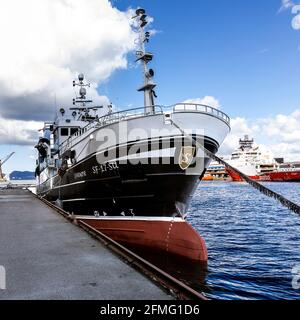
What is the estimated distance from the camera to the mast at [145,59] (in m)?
14.5

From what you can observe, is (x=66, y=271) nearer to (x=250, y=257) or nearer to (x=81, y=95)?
(x=250, y=257)

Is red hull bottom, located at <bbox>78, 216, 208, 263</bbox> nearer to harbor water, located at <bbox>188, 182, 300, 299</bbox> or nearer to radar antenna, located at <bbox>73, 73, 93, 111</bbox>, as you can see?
harbor water, located at <bbox>188, 182, 300, 299</bbox>

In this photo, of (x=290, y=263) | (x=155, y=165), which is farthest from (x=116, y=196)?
(x=290, y=263)

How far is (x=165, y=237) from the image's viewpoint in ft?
39.2

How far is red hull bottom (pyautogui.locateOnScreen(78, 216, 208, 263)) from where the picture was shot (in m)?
11.8

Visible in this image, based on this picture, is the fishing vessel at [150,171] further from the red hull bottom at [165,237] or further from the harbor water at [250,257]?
the harbor water at [250,257]

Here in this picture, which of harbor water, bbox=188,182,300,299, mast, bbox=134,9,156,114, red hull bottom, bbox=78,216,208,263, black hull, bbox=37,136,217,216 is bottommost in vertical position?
harbor water, bbox=188,182,300,299

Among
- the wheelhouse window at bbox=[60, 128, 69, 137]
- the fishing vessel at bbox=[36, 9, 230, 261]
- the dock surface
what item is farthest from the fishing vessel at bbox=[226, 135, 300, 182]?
the dock surface

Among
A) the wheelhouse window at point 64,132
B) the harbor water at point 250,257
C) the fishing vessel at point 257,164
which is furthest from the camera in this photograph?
the fishing vessel at point 257,164

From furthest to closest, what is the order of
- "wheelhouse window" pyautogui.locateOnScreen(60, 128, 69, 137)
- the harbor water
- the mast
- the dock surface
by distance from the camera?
"wheelhouse window" pyautogui.locateOnScreen(60, 128, 69, 137) → the mast → the harbor water → the dock surface

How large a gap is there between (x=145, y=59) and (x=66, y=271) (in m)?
11.3

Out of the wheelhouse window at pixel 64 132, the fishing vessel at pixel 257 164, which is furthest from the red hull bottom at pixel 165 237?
the fishing vessel at pixel 257 164

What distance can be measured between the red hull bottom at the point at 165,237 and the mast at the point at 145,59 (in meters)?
5.24

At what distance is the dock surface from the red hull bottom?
8.46 feet
